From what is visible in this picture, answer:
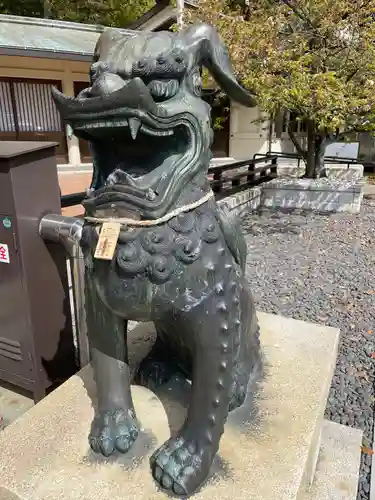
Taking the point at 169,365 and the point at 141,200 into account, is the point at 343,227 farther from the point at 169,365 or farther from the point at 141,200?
the point at 141,200

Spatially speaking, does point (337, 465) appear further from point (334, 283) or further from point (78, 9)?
point (78, 9)

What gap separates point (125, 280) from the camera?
121cm

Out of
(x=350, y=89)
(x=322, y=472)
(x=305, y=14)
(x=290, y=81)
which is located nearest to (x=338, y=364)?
(x=322, y=472)

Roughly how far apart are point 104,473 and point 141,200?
2.95ft

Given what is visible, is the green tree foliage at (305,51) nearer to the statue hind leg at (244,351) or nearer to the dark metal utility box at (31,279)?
the dark metal utility box at (31,279)

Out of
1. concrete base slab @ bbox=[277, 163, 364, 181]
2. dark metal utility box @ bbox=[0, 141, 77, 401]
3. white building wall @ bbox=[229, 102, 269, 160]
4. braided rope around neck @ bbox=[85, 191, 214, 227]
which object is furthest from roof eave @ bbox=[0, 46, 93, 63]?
braided rope around neck @ bbox=[85, 191, 214, 227]

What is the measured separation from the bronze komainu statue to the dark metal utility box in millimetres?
1082

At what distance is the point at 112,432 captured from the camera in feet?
4.62

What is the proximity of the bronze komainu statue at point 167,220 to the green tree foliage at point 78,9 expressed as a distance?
1687 centimetres

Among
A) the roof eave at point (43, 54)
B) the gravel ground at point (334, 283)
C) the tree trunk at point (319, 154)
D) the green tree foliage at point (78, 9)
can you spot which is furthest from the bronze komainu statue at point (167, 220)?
the green tree foliage at point (78, 9)

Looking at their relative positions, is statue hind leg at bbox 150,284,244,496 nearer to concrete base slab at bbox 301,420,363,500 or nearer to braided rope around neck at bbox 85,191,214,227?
braided rope around neck at bbox 85,191,214,227

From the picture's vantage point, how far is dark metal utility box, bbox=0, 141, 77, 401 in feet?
7.31

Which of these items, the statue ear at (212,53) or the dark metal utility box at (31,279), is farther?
the dark metal utility box at (31,279)

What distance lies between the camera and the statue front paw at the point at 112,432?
4.57 feet
